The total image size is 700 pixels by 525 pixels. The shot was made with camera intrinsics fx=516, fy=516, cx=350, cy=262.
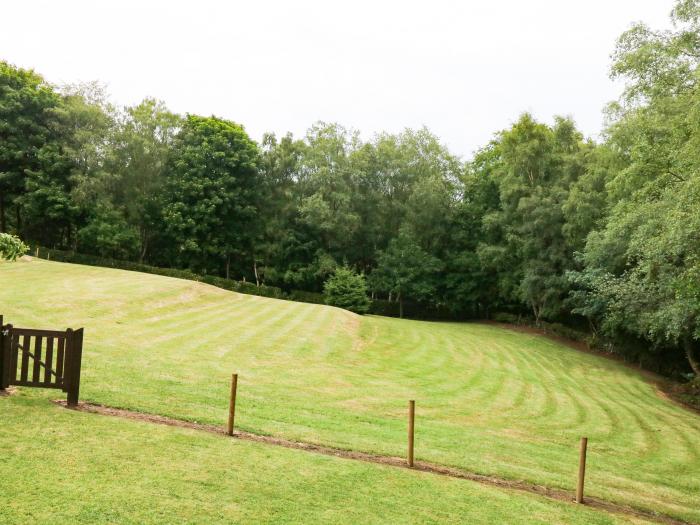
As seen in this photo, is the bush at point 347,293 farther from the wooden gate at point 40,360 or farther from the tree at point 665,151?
the wooden gate at point 40,360

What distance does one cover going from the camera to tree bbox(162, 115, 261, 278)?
1916 inches

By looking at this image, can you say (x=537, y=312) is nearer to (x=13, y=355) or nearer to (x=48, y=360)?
(x=48, y=360)

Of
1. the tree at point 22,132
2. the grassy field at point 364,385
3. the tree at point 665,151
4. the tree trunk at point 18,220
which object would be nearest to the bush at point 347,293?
the grassy field at point 364,385

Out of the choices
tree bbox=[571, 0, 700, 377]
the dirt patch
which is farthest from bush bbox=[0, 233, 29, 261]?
the dirt patch

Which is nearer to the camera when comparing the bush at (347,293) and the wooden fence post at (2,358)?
the wooden fence post at (2,358)

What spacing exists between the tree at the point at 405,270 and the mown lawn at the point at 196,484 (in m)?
40.5

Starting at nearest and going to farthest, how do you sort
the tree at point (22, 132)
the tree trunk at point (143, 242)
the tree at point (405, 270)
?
the tree at point (22, 132), the tree at point (405, 270), the tree trunk at point (143, 242)

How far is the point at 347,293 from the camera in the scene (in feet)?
139

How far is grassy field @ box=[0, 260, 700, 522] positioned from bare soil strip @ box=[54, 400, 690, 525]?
0.31 m

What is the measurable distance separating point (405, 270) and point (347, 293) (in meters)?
8.76

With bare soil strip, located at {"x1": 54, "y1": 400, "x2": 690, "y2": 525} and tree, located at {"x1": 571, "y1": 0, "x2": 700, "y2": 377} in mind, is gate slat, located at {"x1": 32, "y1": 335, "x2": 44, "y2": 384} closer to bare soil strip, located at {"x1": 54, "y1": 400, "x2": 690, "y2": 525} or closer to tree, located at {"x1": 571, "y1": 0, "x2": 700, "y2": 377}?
bare soil strip, located at {"x1": 54, "y1": 400, "x2": 690, "y2": 525}

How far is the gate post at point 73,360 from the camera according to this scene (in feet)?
31.9

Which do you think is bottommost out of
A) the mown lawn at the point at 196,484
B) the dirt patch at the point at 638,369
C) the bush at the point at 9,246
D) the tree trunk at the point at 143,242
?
the dirt patch at the point at 638,369

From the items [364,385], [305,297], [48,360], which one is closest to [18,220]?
[305,297]
